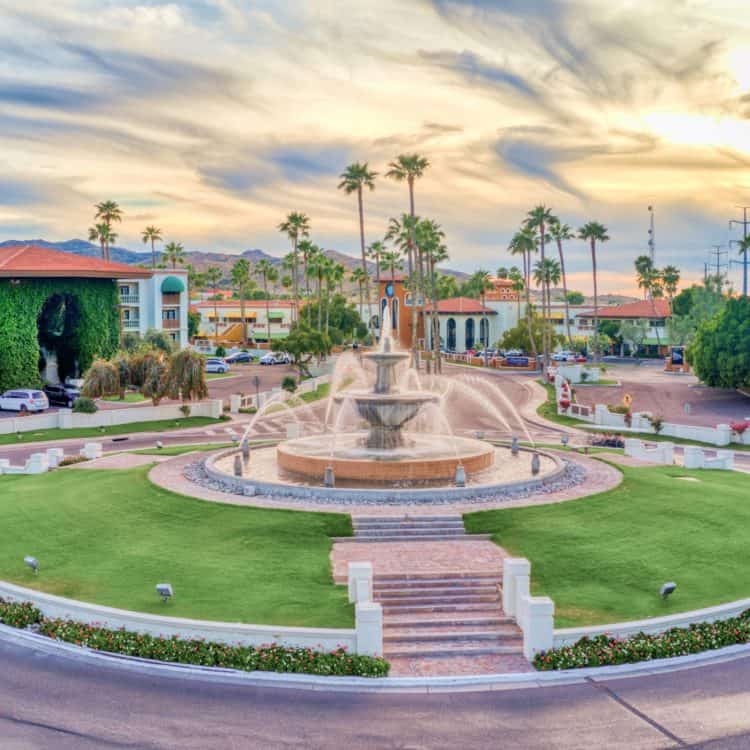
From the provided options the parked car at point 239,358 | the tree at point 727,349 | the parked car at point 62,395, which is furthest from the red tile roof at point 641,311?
the parked car at point 62,395

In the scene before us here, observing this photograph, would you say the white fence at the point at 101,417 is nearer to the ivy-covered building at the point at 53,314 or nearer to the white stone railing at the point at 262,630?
the ivy-covered building at the point at 53,314

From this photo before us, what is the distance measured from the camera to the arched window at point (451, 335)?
134m

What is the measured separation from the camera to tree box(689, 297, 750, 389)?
64938mm

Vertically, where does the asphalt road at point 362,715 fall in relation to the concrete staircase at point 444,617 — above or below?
below

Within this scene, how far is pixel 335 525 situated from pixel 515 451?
12648mm

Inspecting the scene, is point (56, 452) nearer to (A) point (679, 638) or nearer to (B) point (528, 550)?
(B) point (528, 550)

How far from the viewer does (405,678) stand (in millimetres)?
16188

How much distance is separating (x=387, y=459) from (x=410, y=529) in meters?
6.41

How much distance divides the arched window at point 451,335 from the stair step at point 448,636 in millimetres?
116459

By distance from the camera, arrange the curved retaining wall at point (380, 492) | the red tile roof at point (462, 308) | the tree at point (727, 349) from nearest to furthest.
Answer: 1. the curved retaining wall at point (380, 492)
2. the tree at point (727, 349)
3. the red tile roof at point (462, 308)

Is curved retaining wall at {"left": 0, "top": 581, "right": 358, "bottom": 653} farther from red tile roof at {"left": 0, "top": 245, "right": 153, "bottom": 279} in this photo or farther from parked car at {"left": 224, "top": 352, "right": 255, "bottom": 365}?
parked car at {"left": 224, "top": 352, "right": 255, "bottom": 365}

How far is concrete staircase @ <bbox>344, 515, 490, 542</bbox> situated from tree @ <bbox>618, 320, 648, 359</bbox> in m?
102

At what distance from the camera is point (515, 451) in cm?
3462

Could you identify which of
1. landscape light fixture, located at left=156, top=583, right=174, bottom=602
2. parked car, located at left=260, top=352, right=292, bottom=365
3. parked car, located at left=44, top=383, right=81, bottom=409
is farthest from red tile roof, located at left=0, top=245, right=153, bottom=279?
landscape light fixture, located at left=156, top=583, right=174, bottom=602
